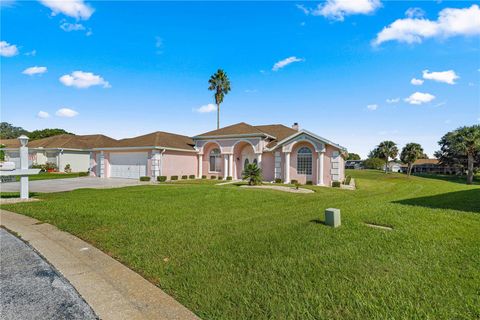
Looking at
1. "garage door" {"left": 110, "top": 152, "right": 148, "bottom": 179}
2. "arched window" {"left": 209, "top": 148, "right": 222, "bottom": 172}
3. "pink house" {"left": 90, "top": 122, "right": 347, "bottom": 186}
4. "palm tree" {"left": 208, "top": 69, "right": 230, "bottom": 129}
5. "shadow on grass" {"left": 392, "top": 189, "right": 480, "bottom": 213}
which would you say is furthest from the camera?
"palm tree" {"left": 208, "top": 69, "right": 230, "bottom": 129}

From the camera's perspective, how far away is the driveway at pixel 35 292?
317 centimetres

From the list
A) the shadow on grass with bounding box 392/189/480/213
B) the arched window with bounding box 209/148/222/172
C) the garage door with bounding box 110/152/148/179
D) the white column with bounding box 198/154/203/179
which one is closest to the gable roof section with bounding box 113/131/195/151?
the garage door with bounding box 110/152/148/179

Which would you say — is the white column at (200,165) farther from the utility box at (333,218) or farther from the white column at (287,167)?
the utility box at (333,218)

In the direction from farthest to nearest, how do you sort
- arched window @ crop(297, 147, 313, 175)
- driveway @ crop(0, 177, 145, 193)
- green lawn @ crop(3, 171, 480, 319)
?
arched window @ crop(297, 147, 313, 175) < driveway @ crop(0, 177, 145, 193) < green lawn @ crop(3, 171, 480, 319)

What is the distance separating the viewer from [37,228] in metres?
6.96

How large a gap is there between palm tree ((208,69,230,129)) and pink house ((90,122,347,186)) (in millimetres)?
13756

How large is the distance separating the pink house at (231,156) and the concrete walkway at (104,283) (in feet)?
61.9

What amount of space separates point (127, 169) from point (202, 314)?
26567 millimetres

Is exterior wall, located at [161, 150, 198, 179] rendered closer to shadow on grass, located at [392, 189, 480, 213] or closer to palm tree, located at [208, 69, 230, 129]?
palm tree, located at [208, 69, 230, 129]

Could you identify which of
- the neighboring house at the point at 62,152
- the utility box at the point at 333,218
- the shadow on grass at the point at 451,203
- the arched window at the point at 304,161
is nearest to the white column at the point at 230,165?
the arched window at the point at 304,161

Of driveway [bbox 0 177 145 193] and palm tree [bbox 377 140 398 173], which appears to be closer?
driveway [bbox 0 177 145 193]

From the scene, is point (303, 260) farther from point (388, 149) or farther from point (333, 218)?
point (388, 149)

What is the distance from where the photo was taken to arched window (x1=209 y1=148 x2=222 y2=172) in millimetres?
27656

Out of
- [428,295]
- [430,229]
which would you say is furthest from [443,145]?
[428,295]
